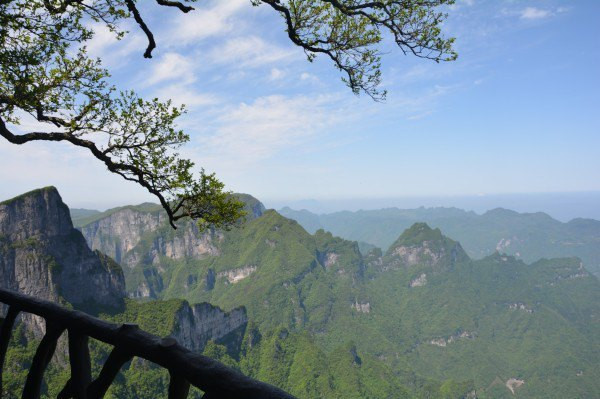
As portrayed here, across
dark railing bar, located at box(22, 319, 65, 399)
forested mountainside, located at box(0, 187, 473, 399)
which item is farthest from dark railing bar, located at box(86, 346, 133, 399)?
forested mountainside, located at box(0, 187, 473, 399)

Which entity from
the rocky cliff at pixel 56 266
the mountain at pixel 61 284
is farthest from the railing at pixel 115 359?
the rocky cliff at pixel 56 266

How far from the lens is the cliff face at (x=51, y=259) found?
76938 millimetres

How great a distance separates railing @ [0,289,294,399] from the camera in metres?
2.01

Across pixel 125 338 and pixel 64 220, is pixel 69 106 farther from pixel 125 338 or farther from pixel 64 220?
pixel 64 220

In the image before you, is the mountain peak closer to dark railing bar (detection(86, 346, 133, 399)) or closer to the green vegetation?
the green vegetation

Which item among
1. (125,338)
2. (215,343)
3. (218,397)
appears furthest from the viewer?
(215,343)

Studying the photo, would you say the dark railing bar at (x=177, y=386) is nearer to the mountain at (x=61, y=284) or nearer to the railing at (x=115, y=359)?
the railing at (x=115, y=359)

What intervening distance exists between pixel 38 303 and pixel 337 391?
113 metres

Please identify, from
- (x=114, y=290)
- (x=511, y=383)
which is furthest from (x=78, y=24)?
(x=511, y=383)

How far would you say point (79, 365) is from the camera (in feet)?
9.66

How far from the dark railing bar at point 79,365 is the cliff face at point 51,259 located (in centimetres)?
9110

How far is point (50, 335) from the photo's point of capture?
128 inches

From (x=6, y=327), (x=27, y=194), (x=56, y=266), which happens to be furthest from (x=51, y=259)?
(x=6, y=327)

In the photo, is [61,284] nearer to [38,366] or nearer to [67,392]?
[38,366]
